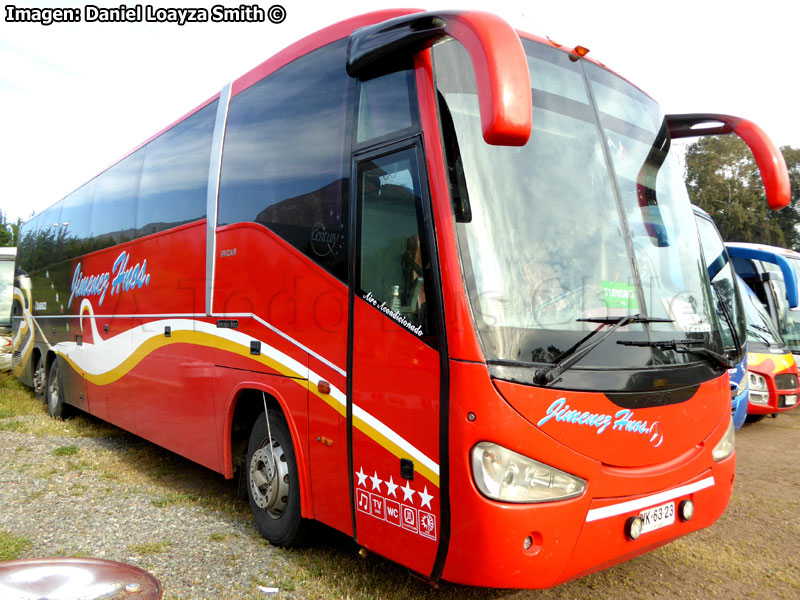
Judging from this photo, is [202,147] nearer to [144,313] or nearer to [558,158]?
[144,313]

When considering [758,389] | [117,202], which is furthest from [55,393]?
[758,389]

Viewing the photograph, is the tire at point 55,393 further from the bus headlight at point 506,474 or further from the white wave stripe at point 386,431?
the bus headlight at point 506,474

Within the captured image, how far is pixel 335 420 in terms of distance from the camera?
407 cm

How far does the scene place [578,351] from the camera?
130 inches

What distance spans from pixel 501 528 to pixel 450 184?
1.70 m

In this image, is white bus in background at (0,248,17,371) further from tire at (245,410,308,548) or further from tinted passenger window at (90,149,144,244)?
tire at (245,410,308,548)

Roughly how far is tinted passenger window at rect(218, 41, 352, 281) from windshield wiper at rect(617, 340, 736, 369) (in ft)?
5.68

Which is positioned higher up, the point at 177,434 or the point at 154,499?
the point at 177,434

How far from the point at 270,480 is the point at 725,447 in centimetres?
309

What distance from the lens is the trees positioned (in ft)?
124

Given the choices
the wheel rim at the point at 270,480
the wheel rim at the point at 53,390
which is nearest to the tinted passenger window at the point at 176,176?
the wheel rim at the point at 270,480

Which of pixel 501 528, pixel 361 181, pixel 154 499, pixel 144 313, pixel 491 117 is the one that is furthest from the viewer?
pixel 144 313

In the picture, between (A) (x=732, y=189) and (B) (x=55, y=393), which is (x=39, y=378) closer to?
(B) (x=55, y=393)

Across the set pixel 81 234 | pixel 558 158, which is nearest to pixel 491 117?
pixel 558 158
